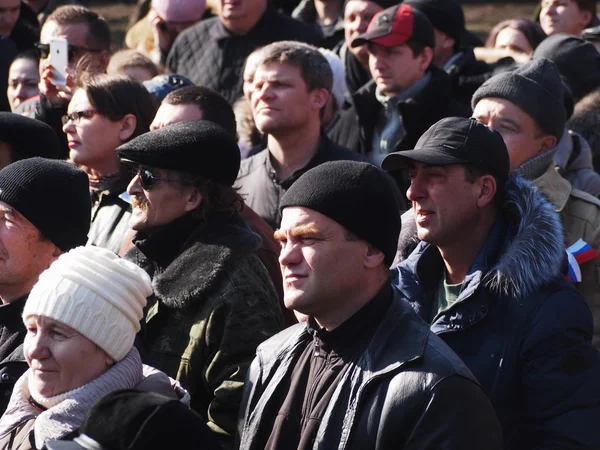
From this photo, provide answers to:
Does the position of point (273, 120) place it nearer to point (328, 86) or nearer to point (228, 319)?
point (328, 86)

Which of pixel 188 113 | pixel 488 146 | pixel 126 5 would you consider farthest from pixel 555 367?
pixel 126 5

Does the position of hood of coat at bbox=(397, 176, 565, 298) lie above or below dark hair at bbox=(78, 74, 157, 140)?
above

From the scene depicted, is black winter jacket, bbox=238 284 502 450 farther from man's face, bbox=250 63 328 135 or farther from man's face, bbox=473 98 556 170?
man's face, bbox=250 63 328 135

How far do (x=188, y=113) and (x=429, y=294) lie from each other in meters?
1.91

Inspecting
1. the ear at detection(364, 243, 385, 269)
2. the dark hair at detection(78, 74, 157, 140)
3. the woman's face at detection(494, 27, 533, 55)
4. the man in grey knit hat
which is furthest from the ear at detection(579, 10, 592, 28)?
the ear at detection(364, 243, 385, 269)

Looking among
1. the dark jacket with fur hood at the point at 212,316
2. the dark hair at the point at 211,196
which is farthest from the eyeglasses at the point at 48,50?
the dark jacket with fur hood at the point at 212,316

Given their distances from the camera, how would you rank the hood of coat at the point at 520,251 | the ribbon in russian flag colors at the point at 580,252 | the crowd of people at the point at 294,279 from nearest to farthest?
the crowd of people at the point at 294,279, the hood of coat at the point at 520,251, the ribbon in russian flag colors at the point at 580,252

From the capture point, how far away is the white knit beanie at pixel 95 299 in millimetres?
3447

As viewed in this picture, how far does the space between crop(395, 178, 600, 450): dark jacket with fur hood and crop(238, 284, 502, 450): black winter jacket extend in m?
0.46

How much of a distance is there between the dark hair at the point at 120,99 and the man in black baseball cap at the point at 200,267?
1.16m

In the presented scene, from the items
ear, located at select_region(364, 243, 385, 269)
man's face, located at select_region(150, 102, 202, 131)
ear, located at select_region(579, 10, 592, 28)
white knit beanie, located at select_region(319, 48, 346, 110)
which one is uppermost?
ear, located at select_region(364, 243, 385, 269)

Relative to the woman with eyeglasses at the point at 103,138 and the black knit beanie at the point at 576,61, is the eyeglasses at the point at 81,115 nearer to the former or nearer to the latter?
the woman with eyeglasses at the point at 103,138

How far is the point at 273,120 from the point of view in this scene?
235 inches

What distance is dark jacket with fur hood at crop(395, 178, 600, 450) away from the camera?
362cm
